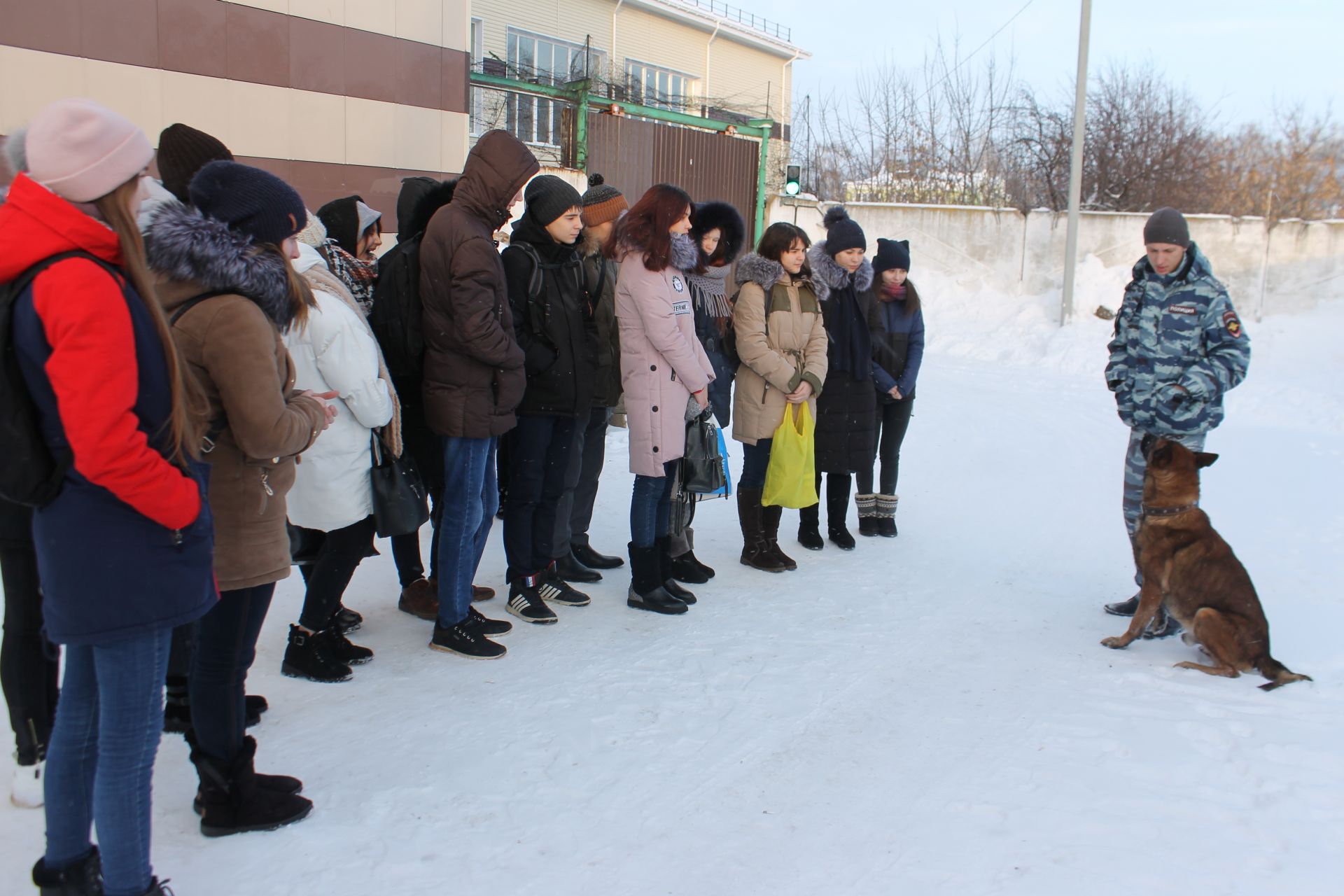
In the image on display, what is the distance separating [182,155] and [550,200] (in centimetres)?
151

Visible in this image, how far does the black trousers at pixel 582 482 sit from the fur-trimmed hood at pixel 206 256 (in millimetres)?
2288

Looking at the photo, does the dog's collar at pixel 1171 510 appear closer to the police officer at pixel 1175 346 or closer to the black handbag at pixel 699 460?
the police officer at pixel 1175 346

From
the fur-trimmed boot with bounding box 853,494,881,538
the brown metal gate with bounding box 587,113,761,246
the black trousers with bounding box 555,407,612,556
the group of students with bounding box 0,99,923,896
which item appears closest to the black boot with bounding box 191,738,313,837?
the group of students with bounding box 0,99,923,896

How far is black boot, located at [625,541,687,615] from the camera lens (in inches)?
201

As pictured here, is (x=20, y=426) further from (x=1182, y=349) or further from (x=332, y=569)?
(x=1182, y=349)

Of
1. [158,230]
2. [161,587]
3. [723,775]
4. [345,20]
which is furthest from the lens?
[345,20]

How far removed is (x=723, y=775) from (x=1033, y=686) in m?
1.64

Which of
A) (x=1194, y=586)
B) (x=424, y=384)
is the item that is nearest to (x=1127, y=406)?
(x=1194, y=586)

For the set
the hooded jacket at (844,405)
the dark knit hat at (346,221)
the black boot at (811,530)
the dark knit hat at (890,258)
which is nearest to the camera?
the dark knit hat at (346,221)

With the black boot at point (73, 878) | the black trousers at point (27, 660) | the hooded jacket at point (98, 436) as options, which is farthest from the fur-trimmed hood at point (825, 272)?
the black boot at point (73, 878)

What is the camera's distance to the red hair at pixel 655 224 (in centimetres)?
489

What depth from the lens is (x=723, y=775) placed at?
3.49m

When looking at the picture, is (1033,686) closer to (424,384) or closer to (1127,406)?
(1127,406)

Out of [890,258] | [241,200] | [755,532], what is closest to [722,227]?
[890,258]
